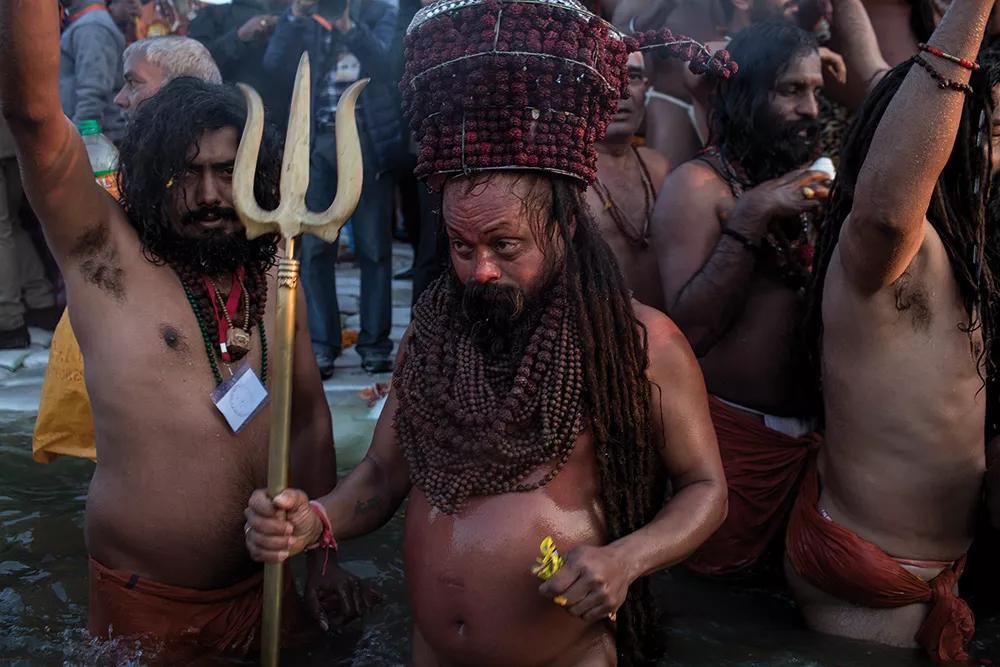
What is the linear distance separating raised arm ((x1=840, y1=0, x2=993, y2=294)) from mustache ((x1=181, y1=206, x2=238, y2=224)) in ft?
5.76

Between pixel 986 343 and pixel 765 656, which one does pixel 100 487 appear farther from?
pixel 986 343

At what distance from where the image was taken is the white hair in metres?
4.21


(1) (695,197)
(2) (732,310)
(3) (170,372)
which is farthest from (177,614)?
(1) (695,197)

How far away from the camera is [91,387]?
296 cm

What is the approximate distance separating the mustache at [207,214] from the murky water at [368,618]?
123cm

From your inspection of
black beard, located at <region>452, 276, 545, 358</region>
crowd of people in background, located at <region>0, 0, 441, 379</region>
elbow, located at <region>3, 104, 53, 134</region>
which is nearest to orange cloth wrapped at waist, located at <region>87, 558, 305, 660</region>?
black beard, located at <region>452, 276, 545, 358</region>

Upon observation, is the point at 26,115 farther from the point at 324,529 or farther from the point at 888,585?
the point at 888,585

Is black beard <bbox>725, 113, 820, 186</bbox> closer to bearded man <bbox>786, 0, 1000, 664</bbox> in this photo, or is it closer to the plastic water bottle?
bearded man <bbox>786, 0, 1000, 664</bbox>

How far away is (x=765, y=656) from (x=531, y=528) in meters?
1.13

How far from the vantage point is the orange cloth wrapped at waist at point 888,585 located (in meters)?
3.03

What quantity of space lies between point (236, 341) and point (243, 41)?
11.5 ft

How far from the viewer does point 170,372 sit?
9.71 ft

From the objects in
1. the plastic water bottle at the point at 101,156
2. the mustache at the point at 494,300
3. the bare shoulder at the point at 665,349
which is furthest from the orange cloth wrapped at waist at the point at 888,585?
the plastic water bottle at the point at 101,156

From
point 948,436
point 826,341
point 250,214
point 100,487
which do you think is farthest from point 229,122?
point 948,436
